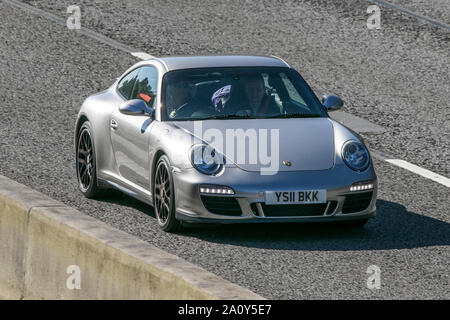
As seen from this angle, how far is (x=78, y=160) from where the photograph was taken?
11.9m

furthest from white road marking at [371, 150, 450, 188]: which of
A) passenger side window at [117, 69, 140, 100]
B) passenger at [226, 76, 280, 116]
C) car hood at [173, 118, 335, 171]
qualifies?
passenger side window at [117, 69, 140, 100]

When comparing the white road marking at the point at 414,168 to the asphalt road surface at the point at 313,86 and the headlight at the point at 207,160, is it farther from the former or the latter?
the headlight at the point at 207,160

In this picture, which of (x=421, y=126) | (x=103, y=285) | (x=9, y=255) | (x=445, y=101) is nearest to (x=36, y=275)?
(x=9, y=255)

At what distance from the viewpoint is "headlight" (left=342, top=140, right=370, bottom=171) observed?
9.81m

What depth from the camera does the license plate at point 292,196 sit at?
9.49 metres

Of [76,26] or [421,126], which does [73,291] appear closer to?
[421,126]

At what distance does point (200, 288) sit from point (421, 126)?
9091mm

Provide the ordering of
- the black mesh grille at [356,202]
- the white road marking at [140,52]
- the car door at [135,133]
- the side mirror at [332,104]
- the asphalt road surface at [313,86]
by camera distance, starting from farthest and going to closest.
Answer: the white road marking at [140,52]
the side mirror at [332,104]
the car door at [135,133]
the black mesh grille at [356,202]
the asphalt road surface at [313,86]

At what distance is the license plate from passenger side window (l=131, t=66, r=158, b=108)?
183 cm

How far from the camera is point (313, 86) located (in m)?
17.0

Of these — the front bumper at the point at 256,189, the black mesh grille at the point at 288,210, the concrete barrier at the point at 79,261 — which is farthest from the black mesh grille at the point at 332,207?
the concrete barrier at the point at 79,261

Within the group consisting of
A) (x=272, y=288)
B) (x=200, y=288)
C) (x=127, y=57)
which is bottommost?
(x=127, y=57)

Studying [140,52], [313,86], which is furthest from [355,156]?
[140,52]

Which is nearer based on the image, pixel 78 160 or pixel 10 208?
pixel 10 208
